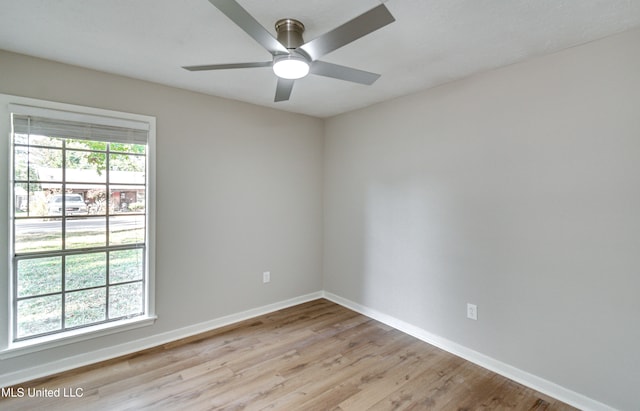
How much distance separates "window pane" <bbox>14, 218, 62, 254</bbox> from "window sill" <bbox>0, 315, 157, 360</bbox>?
69 centimetres

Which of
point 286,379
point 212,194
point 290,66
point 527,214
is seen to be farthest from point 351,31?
point 286,379

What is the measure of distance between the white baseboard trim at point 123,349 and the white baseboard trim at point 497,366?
1.35 meters

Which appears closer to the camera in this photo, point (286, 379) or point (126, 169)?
point (286, 379)

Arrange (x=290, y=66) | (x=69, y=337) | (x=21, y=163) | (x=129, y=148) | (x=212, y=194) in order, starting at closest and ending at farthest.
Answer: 1. (x=290, y=66)
2. (x=21, y=163)
3. (x=69, y=337)
4. (x=129, y=148)
5. (x=212, y=194)

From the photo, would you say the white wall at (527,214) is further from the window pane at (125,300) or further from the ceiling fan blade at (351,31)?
the window pane at (125,300)

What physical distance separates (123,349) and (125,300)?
410 mm

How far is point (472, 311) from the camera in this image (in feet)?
8.26

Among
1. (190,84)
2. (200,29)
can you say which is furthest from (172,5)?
(190,84)

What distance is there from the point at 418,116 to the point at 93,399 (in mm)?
3470

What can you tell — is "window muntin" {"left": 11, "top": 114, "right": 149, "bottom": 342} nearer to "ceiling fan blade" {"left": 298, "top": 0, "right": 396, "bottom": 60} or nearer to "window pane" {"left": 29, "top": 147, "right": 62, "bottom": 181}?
"window pane" {"left": 29, "top": 147, "right": 62, "bottom": 181}

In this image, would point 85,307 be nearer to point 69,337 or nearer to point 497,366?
point 69,337

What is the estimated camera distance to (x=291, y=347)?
2713 millimetres

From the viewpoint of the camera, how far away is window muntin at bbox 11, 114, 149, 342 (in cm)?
221

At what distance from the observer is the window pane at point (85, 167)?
236 centimetres
